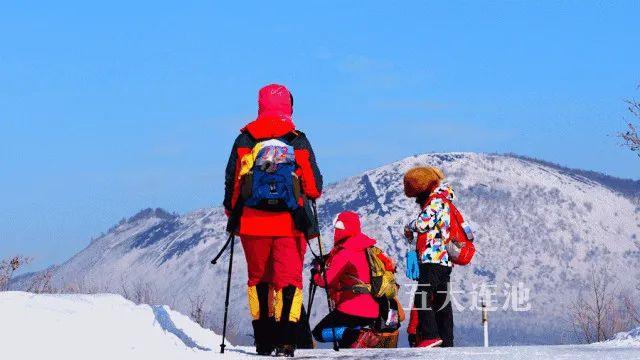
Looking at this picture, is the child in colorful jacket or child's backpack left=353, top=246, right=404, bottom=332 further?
child's backpack left=353, top=246, right=404, bottom=332

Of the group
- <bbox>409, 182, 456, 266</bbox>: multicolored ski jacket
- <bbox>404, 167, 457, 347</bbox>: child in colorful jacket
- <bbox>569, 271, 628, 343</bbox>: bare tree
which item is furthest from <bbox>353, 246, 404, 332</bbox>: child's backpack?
<bbox>569, 271, 628, 343</bbox>: bare tree

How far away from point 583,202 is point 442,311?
526 feet

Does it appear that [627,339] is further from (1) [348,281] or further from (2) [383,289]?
(1) [348,281]

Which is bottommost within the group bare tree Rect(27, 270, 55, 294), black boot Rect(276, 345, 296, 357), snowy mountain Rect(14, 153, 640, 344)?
black boot Rect(276, 345, 296, 357)

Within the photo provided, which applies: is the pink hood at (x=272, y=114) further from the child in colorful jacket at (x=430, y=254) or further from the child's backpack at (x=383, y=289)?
the child's backpack at (x=383, y=289)

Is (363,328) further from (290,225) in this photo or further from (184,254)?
(184,254)

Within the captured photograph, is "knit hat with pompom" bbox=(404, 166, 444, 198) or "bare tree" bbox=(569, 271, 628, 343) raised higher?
"knit hat with pompom" bbox=(404, 166, 444, 198)

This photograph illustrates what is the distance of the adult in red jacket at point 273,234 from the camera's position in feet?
32.9

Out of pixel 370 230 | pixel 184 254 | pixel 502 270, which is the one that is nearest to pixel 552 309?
pixel 502 270

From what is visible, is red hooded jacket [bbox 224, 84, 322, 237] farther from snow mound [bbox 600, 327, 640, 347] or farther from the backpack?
snow mound [bbox 600, 327, 640, 347]

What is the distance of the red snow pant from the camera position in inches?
395

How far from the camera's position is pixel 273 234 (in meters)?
9.98

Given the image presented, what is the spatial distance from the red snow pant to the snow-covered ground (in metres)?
0.61

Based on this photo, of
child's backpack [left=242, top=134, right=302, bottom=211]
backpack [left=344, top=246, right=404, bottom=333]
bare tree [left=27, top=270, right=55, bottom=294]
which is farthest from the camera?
bare tree [left=27, top=270, right=55, bottom=294]
